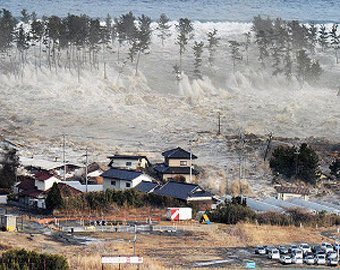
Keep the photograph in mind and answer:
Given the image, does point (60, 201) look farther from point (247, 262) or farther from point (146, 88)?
point (146, 88)

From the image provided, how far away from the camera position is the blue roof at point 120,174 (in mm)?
48125

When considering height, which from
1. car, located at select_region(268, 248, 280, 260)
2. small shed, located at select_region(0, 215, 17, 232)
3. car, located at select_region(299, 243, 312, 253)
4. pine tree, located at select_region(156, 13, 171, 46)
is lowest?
car, located at select_region(268, 248, 280, 260)

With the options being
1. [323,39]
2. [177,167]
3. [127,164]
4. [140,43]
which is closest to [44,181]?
[127,164]

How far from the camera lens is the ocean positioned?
11044 centimetres

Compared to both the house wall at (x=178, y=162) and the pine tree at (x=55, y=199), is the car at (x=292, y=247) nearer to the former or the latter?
the pine tree at (x=55, y=199)

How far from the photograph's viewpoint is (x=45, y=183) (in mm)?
45812

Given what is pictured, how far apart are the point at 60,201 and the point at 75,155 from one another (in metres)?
13.1

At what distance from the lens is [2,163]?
50.0 metres

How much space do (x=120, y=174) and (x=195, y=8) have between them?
71796mm

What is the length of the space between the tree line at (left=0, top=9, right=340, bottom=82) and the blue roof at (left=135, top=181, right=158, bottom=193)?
34.4 meters

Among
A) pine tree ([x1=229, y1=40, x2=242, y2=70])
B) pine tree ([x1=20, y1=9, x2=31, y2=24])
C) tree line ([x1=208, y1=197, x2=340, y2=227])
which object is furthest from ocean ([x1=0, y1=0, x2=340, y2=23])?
tree line ([x1=208, y1=197, x2=340, y2=227])

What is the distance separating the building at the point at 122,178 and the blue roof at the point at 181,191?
2421 mm

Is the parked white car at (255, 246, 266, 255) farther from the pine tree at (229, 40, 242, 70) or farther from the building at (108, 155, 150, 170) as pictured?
the pine tree at (229, 40, 242, 70)

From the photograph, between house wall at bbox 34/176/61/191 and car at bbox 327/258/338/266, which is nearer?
car at bbox 327/258/338/266
